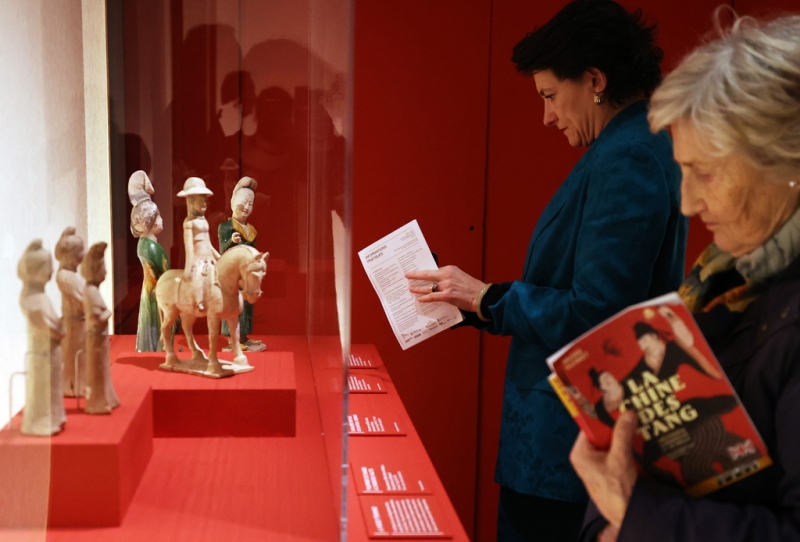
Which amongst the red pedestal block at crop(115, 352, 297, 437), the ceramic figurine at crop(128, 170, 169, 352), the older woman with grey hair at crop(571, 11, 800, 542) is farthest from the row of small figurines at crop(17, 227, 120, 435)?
the older woman with grey hair at crop(571, 11, 800, 542)

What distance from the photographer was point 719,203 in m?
0.95

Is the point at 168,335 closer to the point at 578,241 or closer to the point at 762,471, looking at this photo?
the point at 578,241

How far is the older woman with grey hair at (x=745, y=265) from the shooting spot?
0.86 m

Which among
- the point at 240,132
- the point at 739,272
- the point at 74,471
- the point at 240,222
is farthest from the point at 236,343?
the point at 739,272

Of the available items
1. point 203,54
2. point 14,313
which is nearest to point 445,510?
point 14,313

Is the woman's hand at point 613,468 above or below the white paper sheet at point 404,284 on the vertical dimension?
below

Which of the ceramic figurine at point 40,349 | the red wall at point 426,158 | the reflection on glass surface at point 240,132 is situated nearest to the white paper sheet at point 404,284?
the reflection on glass surface at point 240,132

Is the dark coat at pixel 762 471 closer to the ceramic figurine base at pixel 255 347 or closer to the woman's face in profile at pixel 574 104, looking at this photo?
the woman's face in profile at pixel 574 104

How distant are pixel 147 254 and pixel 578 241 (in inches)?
46.8

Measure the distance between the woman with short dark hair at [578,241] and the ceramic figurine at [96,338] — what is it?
0.80 m

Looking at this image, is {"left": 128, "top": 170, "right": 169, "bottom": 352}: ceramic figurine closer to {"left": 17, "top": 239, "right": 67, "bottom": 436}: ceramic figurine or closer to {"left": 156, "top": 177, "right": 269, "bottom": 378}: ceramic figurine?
{"left": 156, "top": 177, "right": 269, "bottom": 378}: ceramic figurine

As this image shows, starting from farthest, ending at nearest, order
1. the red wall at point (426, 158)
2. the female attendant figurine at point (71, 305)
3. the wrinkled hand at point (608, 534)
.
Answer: the red wall at point (426, 158)
the female attendant figurine at point (71, 305)
the wrinkled hand at point (608, 534)

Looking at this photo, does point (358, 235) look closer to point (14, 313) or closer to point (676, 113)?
point (14, 313)

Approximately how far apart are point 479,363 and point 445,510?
1.98m
